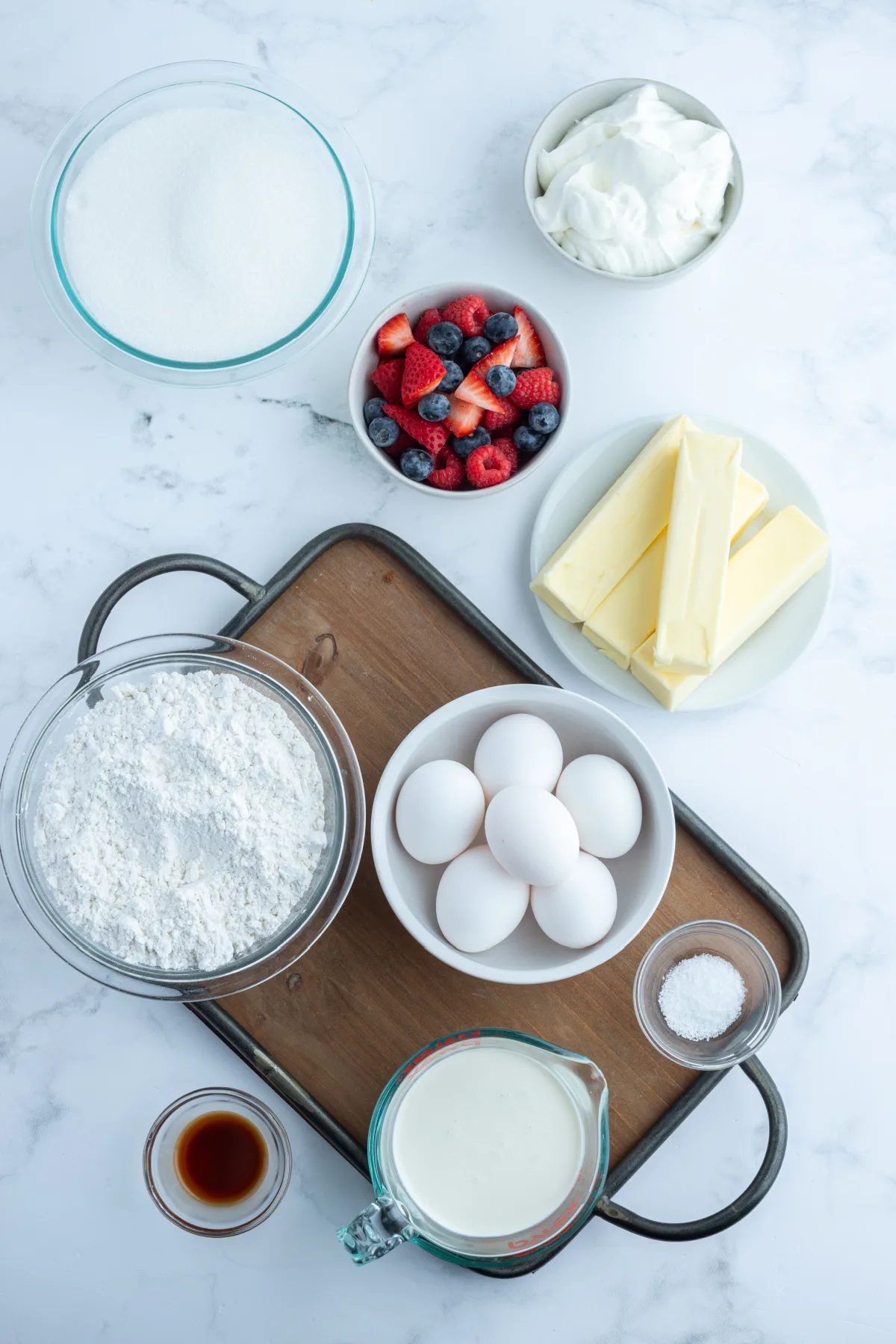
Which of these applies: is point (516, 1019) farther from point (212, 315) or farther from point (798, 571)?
point (212, 315)

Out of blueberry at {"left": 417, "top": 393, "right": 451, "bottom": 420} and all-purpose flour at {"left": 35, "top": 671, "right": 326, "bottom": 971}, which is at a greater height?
blueberry at {"left": 417, "top": 393, "right": 451, "bottom": 420}

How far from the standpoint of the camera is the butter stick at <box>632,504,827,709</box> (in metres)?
1.31

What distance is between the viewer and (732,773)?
141cm

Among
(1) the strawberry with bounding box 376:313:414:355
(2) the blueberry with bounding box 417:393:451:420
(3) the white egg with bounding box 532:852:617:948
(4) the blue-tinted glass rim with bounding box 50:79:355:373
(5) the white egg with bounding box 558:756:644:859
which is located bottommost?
Result: (3) the white egg with bounding box 532:852:617:948

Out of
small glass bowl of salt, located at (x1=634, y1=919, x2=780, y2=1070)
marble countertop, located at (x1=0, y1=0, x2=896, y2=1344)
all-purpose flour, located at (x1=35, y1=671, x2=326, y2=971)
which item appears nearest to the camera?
all-purpose flour, located at (x1=35, y1=671, x2=326, y2=971)

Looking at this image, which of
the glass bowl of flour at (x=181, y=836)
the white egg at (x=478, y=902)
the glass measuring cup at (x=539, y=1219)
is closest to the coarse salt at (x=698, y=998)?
the glass measuring cup at (x=539, y=1219)

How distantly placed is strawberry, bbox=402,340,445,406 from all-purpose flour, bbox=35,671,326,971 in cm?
48

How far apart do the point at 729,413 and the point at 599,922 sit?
0.78 m

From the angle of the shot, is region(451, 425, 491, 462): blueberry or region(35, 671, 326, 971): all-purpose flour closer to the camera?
region(35, 671, 326, 971): all-purpose flour

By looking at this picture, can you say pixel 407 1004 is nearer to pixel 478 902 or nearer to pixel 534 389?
pixel 478 902

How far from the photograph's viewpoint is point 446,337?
4.25 ft

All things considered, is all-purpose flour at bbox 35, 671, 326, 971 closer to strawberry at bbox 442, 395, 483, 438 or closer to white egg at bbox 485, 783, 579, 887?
white egg at bbox 485, 783, 579, 887

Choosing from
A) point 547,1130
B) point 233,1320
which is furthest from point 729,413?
point 233,1320

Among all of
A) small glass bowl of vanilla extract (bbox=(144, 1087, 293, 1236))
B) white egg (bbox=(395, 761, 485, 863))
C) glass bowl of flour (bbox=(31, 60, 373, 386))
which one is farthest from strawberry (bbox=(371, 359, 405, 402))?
small glass bowl of vanilla extract (bbox=(144, 1087, 293, 1236))
